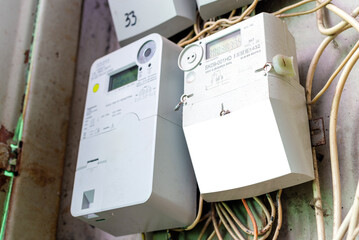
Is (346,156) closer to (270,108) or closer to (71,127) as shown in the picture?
(270,108)

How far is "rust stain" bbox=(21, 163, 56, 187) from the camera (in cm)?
125

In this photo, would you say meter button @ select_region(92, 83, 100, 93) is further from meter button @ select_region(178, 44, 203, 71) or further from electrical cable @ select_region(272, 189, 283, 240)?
electrical cable @ select_region(272, 189, 283, 240)

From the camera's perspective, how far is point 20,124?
4.17 ft

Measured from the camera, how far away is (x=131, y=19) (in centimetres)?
129

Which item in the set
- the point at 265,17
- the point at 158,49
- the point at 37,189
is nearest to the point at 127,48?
the point at 158,49

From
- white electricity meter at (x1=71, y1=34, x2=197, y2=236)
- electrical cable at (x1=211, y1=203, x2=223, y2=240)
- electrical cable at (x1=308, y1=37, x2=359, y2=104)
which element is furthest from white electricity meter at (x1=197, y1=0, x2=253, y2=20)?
electrical cable at (x1=211, y1=203, x2=223, y2=240)

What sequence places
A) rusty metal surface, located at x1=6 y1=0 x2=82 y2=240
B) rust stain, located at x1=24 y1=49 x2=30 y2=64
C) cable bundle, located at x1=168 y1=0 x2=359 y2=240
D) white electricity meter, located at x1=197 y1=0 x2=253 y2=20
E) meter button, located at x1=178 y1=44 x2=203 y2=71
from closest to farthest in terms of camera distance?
cable bundle, located at x1=168 y1=0 x2=359 y2=240, meter button, located at x1=178 y1=44 x2=203 y2=71, white electricity meter, located at x1=197 y1=0 x2=253 y2=20, rusty metal surface, located at x1=6 y1=0 x2=82 y2=240, rust stain, located at x1=24 y1=49 x2=30 y2=64

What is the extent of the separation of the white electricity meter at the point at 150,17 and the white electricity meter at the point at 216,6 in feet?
0.20

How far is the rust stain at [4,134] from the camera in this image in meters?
1.22

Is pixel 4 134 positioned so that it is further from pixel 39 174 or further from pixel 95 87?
pixel 95 87

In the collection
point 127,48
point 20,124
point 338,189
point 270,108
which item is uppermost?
point 127,48

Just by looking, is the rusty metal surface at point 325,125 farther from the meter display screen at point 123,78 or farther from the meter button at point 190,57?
the meter display screen at point 123,78

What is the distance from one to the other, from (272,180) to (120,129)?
37 centimetres

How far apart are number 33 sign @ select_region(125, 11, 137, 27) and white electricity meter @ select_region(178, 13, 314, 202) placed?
383 mm
